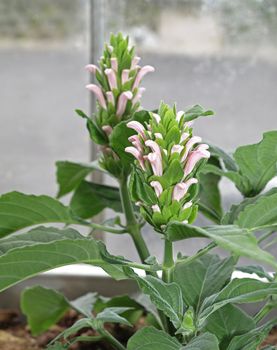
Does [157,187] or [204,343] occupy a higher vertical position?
[157,187]

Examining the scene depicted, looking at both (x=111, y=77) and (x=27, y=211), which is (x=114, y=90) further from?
(x=27, y=211)

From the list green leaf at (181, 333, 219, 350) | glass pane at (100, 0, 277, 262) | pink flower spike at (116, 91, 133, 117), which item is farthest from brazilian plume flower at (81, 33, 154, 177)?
glass pane at (100, 0, 277, 262)

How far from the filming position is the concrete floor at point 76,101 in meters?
1.29

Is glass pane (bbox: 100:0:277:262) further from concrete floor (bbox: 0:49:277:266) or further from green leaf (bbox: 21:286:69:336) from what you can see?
green leaf (bbox: 21:286:69:336)

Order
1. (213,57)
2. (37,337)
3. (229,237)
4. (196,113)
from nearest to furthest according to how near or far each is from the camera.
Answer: (229,237)
(196,113)
(37,337)
(213,57)

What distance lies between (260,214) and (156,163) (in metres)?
0.12

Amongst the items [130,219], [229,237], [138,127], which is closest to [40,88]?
[130,219]

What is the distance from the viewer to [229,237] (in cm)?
54

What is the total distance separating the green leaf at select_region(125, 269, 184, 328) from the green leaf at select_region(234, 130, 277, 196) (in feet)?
0.61

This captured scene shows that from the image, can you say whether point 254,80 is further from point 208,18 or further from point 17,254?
point 17,254

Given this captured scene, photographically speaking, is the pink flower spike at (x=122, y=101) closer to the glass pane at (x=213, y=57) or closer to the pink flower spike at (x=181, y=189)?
the pink flower spike at (x=181, y=189)

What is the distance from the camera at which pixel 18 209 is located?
72 centimetres

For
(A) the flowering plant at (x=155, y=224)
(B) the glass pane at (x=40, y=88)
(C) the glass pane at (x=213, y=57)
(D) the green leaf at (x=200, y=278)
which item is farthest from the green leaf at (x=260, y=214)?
(B) the glass pane at (x=40, y=88)

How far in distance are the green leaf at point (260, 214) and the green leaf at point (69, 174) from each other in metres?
0.26
